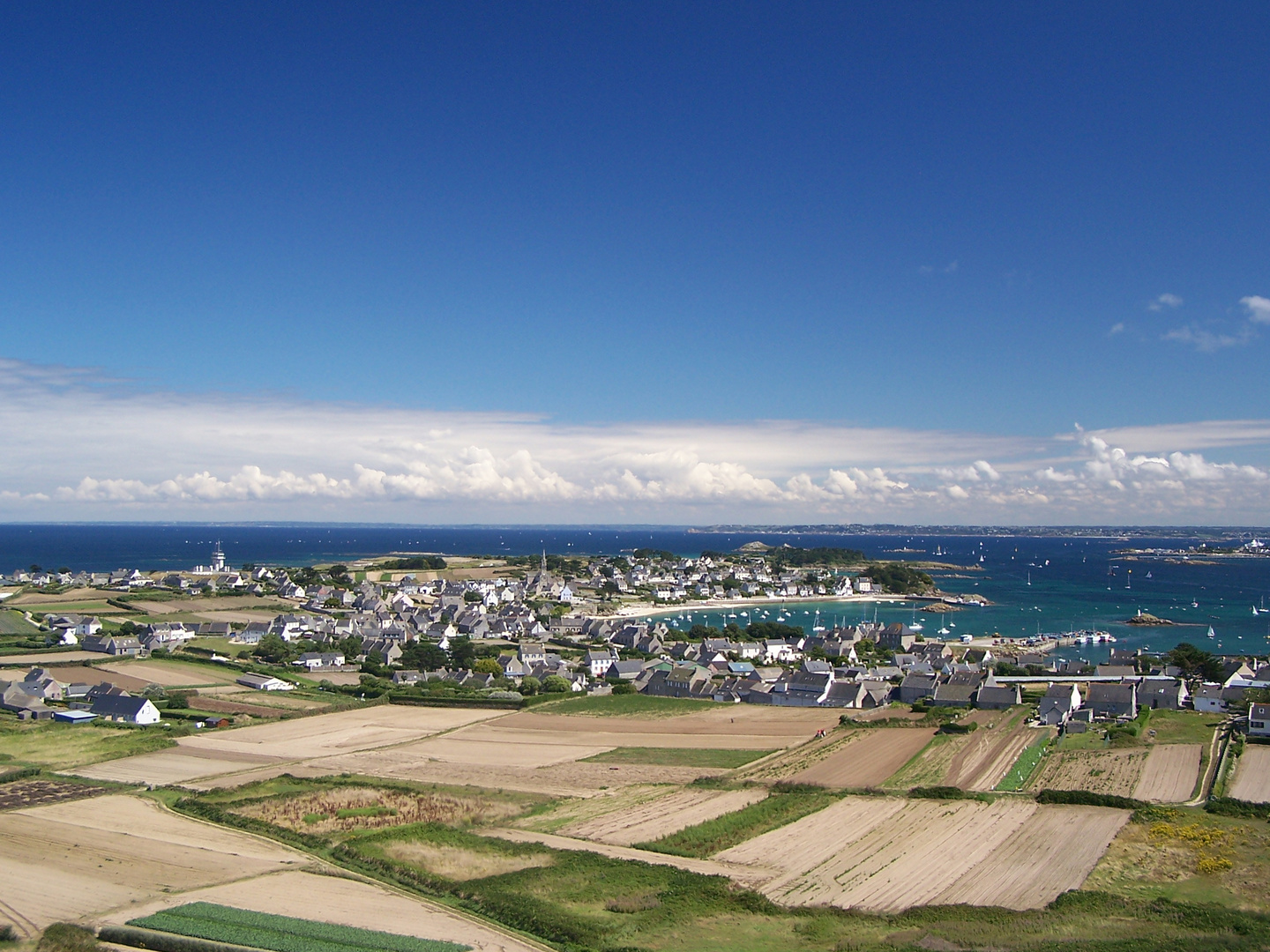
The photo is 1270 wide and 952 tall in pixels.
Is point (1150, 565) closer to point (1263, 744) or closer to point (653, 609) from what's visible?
point (653, 609)

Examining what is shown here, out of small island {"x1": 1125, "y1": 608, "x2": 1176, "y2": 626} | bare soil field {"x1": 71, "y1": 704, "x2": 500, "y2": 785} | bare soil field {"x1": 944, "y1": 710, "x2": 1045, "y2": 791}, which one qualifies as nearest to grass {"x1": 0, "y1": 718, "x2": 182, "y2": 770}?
bare soil field {"x1": 71, "y1": 704, "x2": 500, "y2": 785}

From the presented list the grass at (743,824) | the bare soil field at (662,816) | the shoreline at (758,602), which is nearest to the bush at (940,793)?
the grass at (743,824)

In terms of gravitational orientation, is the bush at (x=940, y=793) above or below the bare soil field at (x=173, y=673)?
above

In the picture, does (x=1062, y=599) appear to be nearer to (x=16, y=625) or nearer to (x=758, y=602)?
(x=758, y=602)

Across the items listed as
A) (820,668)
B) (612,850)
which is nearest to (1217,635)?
(820,668)

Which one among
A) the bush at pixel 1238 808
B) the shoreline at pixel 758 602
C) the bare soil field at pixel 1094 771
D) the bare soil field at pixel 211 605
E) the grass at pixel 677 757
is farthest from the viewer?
the shoreline at pixel 758 602

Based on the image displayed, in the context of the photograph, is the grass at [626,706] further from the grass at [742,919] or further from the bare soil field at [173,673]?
the grass at [742,919]

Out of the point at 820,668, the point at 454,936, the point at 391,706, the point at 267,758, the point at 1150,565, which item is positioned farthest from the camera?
the point at 1150,565

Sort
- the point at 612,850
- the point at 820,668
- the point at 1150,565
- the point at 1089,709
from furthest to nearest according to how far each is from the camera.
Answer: the point at 1150,565, the point at 820,668, the point at 1089,709, the point at 612,850
